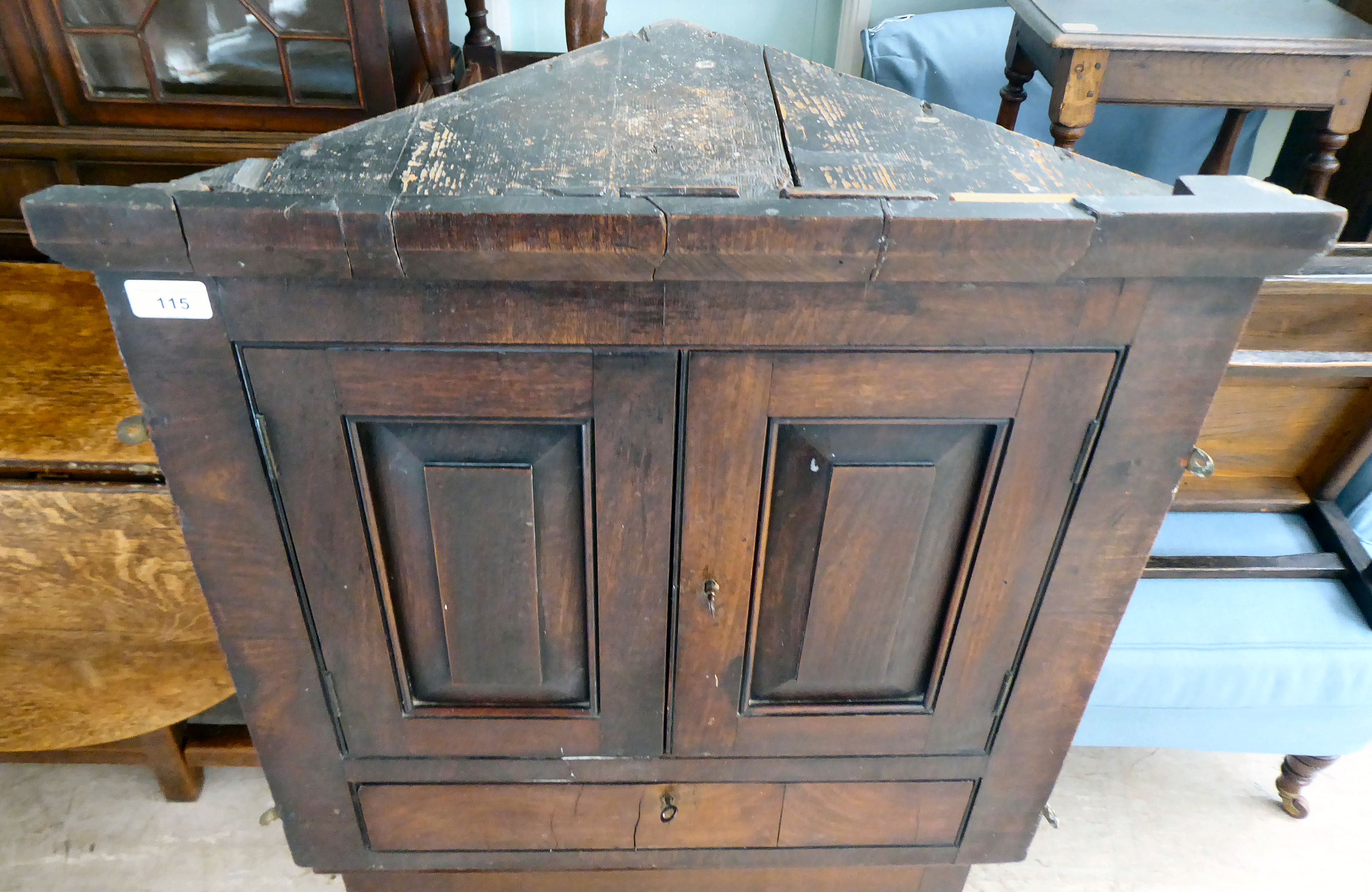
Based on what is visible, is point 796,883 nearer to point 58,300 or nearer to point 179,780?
point 179,780

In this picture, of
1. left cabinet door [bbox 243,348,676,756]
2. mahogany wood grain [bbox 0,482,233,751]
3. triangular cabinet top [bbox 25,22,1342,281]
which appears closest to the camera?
triangular cabinet top [bbox 25,22,1342,281]

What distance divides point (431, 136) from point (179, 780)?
1106 millimetres

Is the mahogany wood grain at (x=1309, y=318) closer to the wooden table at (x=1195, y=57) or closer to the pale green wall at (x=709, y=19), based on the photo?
the wooden table at (x=1195, y=57)

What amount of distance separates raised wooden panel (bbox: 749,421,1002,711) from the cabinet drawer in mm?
143

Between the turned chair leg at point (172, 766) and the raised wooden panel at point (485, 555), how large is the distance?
24.7 inches

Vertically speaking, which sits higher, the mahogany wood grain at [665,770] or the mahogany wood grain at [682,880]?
the mahogany wood grain at [665,770]

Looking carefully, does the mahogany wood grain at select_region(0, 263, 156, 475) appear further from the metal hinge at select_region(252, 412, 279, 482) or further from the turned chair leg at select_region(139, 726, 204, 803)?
the turned chair leg at select_region(139, 726, 204, 803)

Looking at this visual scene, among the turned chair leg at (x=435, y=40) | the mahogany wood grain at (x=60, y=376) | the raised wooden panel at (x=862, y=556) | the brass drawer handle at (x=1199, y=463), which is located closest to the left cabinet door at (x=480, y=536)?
the raised wooden panel at (x=862, y=556)

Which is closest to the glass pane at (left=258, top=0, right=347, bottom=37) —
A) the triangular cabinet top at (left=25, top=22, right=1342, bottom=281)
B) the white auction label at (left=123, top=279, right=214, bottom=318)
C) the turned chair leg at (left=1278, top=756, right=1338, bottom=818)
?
the triangular cabinet top at (left=25, top=22, right=1342, bottom=281)

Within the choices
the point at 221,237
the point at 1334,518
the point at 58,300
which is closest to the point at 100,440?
the point at 58,300

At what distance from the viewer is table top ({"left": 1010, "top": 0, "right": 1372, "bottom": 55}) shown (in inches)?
47.3

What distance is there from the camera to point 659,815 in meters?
1.01

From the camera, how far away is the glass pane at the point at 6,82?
4.18ft

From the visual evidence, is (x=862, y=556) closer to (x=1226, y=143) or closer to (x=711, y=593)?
(x=711, y=593)
